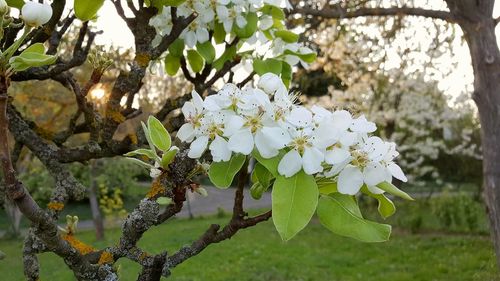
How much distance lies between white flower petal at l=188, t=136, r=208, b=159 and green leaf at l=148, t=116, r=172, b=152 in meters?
0.07

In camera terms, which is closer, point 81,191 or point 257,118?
point 257,118

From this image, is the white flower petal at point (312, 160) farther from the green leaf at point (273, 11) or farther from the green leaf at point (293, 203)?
the green leaf at point (273, 11)

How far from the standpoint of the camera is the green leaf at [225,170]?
1.20 meters

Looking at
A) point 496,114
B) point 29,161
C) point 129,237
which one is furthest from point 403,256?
point 29,161

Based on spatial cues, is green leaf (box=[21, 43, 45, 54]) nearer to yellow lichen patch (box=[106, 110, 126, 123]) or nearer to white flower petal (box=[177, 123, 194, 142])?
white flower petal (box=[177, 123, 194, 142])


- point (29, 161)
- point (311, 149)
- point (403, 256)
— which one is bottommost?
point (29, 161)

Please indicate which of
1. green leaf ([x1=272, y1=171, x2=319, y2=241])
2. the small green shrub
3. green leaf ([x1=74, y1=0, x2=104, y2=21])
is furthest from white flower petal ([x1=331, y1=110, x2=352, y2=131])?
the small green shrub

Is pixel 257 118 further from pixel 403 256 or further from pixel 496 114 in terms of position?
pixel 403 256

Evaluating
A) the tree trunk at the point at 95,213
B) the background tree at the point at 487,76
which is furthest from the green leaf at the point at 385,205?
the tree trunk at the point at 95,213

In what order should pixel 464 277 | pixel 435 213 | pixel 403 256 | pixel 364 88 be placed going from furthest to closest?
pixel 364 88 → pixel 435 213 → pixel 403 256 → pixel 464 277

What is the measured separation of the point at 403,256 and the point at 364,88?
6.42 m

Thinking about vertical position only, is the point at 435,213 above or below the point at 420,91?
below

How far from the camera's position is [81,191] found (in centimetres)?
198

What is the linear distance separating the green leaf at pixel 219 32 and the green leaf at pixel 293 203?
1.12 metres
